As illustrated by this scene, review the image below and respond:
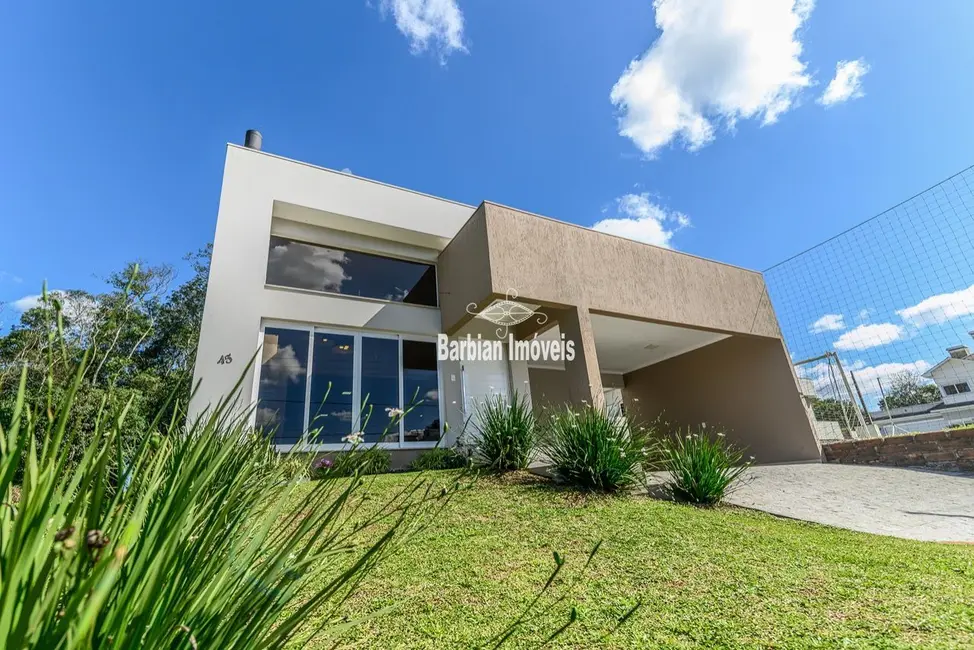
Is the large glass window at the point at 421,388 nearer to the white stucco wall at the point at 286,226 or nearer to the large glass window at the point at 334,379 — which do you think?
the white stucco wall at the point at 286,226

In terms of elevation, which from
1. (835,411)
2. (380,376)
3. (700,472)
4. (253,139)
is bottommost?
(700,472)

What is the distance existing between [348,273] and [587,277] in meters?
5.61

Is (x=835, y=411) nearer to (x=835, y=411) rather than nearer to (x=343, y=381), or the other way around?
(x=835, y=411)

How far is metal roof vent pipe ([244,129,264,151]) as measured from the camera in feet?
32.8

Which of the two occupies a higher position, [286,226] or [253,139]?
[253,139]

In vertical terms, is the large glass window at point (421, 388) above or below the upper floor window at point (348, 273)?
below

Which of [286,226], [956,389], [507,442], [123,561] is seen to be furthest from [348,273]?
[956,389]

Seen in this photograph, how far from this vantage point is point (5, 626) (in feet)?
1.58

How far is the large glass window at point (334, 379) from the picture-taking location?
8.08 meters

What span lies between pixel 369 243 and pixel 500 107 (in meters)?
4.89

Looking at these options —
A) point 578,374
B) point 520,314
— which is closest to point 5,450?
point 578,374

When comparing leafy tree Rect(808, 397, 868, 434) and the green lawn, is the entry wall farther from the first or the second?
the green lawn

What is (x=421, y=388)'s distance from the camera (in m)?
9.32

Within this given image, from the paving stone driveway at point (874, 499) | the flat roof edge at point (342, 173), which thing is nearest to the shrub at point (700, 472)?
the paving stone driveway at point (874, 499)
